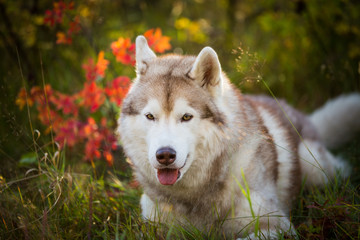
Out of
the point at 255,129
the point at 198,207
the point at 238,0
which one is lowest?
the point at 198,207

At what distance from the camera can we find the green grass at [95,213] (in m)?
2.12

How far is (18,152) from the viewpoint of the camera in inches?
134

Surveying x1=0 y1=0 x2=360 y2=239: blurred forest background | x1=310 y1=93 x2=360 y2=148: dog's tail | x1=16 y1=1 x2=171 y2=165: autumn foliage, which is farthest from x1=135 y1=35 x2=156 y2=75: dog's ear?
x1=310 y1=93 x2=360 y2=148: dog's tail

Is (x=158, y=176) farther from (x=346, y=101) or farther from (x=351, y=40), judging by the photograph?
(x=351, y=40)

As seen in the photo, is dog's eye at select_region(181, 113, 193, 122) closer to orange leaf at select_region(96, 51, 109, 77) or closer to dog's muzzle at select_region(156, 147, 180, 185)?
dog's muzzle at select_region(156, 147, 180, 185)

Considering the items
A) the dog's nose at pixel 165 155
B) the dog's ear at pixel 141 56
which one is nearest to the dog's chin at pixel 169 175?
the dog's nose at pixel 165 155

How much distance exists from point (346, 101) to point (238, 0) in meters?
3.26

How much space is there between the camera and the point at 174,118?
2.29 meters

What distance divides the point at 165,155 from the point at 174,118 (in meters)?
0.33

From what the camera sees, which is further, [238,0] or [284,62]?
[238,0]

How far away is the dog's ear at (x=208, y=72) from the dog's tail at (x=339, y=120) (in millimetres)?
2328

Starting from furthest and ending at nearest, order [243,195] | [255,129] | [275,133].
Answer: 1. [275,133]
2. [255,129]
3. [243,195]

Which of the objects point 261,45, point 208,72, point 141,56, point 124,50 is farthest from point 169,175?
point 261,45

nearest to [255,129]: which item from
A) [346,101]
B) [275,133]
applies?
[275,133]
